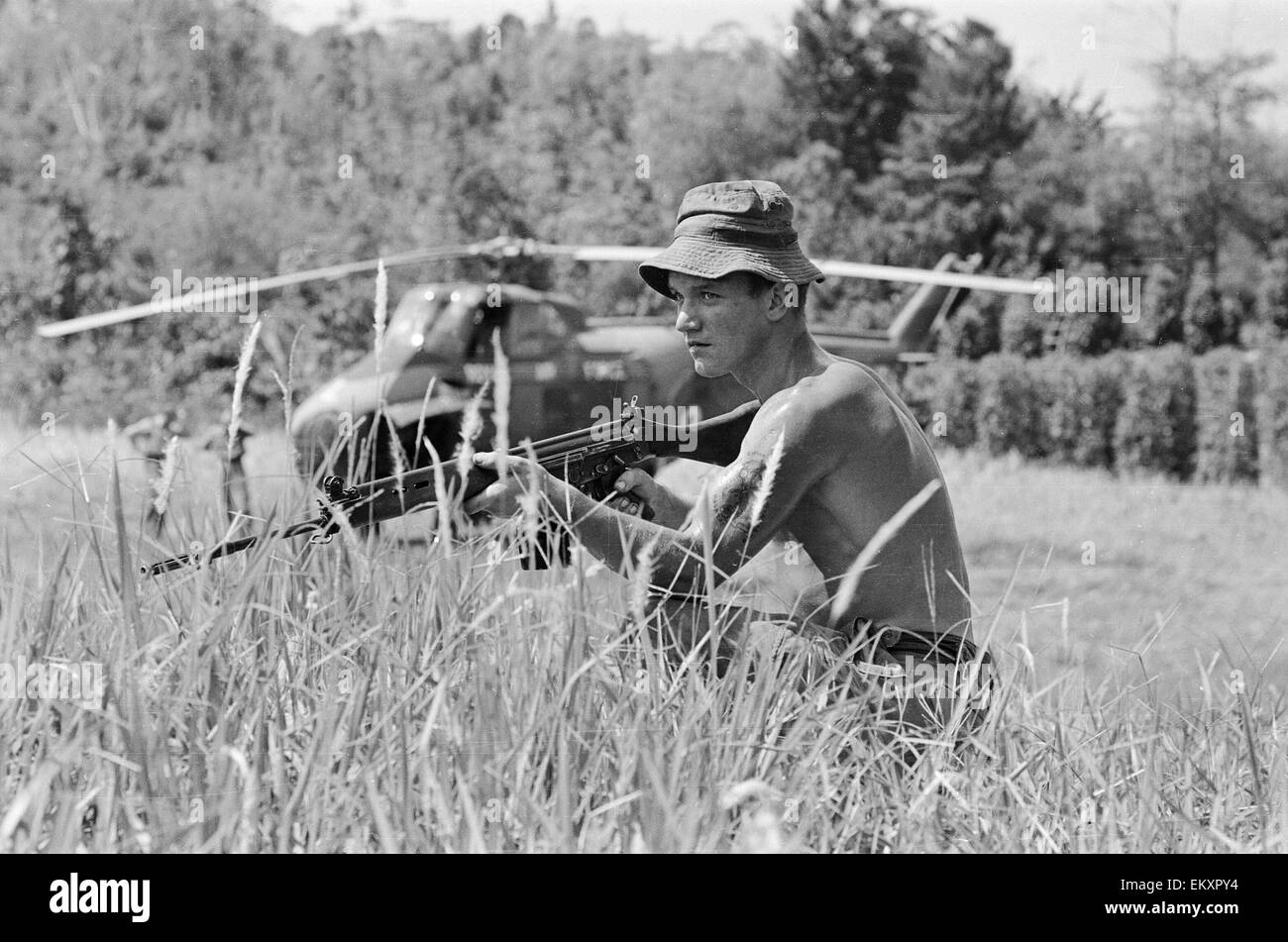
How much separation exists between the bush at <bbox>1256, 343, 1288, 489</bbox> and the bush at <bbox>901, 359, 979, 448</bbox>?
9.22 ft

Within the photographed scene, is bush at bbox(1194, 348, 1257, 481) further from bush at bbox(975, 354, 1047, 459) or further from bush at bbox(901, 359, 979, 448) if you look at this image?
bush at bbox(901, 359, 979, 448)

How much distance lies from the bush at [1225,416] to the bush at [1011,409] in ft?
5.15

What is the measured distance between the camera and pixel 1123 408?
14.2 meters

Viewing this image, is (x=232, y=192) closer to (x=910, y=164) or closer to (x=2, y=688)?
(x=910, y=164)

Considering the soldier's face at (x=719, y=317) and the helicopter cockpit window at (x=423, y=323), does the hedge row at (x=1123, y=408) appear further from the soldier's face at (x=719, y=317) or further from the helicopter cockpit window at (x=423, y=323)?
the soldier's face at (x=719, y=317)

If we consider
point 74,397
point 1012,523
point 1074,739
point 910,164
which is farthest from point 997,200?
point 1074,739

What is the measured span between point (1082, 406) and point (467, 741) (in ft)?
43.8

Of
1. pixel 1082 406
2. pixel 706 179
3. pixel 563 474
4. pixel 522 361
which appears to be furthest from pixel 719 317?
pixel 706 179

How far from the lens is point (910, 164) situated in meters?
16.0

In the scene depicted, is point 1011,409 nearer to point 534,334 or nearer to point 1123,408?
point 1123,408

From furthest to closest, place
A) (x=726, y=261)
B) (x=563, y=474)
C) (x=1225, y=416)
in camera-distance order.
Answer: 1. (x=1225, y=416)
2. (x=563, y=474)
3. (x=726, y=261)

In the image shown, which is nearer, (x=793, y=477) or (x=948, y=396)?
(x=793, y=477)

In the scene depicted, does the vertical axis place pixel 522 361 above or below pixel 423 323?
below

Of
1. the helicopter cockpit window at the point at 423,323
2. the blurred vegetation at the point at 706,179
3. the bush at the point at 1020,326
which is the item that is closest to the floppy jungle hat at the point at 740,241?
the helicopter cockpit window at the point at 423,323
